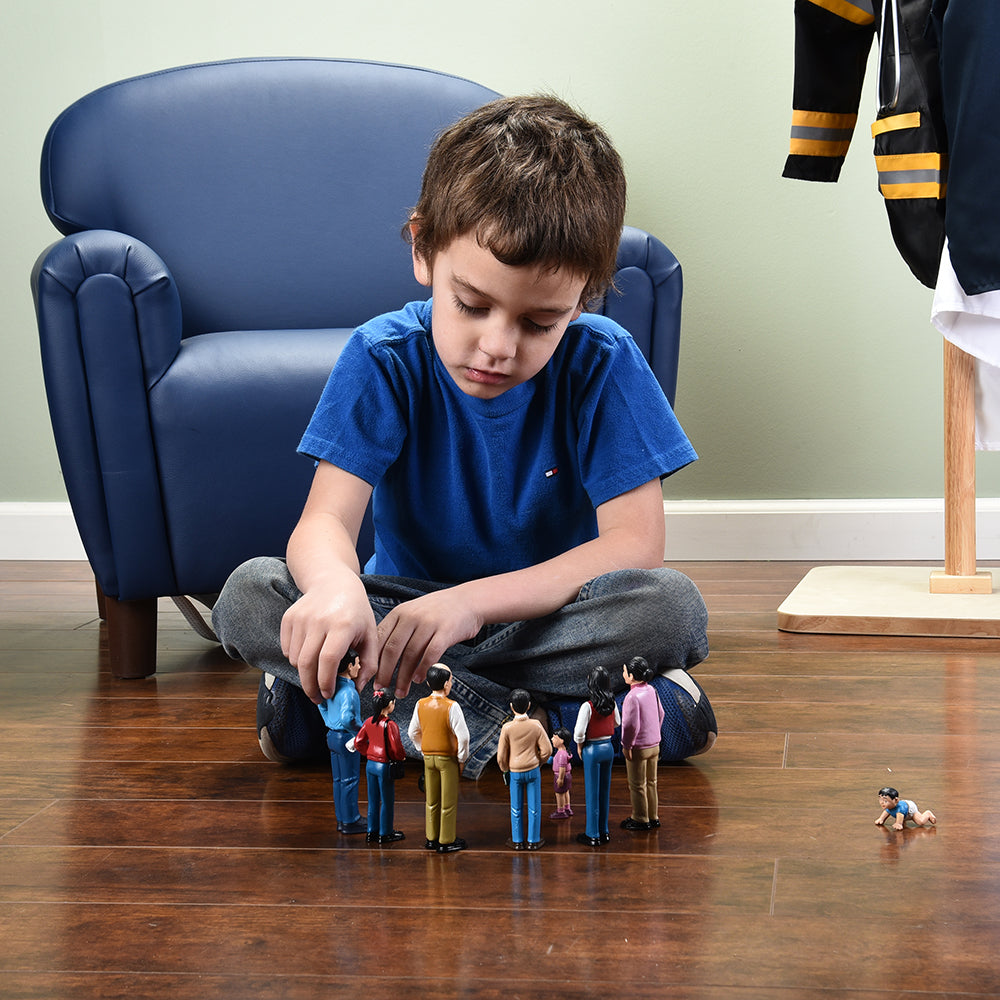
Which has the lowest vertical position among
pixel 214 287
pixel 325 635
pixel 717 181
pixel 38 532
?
pixel 38 532

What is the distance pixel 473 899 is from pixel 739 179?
5.65 feet

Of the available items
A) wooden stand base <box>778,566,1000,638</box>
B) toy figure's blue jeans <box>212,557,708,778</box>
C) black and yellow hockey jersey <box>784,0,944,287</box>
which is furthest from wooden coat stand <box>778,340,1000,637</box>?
toy figure's blue jeans <box>212,557,708,778</box>

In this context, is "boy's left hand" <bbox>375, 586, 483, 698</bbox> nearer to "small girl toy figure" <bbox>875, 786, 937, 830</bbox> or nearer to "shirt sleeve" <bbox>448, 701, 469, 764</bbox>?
"shirt sleeve" <bbox>448, 701, 469, 764</bbox>

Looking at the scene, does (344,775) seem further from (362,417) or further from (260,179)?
(260,179)

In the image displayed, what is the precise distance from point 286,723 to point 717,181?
1498 mm

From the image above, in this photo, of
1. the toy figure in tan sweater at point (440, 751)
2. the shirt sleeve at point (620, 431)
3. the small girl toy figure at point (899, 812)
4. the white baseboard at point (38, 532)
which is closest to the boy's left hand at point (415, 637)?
the toy figure in tan sweater at point (440, 751)

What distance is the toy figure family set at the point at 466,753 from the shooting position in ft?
2.77

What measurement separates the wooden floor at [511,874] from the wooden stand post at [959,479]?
0.47 m

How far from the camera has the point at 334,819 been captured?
0.95 metres

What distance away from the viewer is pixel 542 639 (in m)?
1.13

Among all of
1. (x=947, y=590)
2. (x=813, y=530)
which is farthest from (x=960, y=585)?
(x=813, y=530)

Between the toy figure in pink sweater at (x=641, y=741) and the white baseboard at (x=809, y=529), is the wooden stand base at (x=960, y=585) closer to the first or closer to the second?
the white baseboard at (x=809, y=529)

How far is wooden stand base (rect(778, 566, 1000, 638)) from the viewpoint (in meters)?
1.60

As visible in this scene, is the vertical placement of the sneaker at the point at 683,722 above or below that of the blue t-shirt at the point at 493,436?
below
